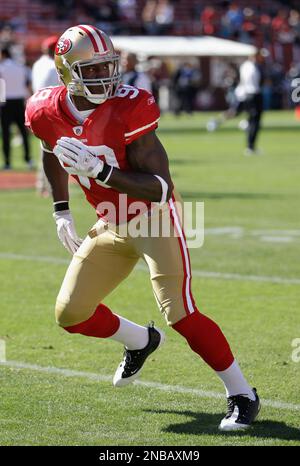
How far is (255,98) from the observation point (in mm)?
18422

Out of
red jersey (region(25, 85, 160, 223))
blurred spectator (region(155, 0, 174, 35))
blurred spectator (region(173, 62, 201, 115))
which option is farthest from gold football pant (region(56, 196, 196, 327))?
blurred spectator (region(155, 0, 174, 35))

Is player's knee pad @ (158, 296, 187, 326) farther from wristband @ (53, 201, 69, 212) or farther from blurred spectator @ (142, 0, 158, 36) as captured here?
blurred spectator @ (142, 0, 158, 36)

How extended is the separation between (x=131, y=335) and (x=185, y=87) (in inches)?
1175

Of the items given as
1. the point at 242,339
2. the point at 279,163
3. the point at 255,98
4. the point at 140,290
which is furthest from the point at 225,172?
the point at 242,339

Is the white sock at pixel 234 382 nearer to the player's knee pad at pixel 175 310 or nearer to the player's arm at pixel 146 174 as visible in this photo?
the player's knee pad at pixel 175 310

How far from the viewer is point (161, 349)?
5.93 metres

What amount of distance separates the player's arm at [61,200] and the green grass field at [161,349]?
728mm

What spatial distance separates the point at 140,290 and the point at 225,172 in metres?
8.44

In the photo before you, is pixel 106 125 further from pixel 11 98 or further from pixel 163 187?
pixel 11 98

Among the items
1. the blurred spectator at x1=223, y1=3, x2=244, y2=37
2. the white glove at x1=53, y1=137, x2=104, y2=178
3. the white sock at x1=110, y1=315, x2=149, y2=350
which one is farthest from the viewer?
the blurred spectator at x1=223, y1=3, x2=244, y2=37

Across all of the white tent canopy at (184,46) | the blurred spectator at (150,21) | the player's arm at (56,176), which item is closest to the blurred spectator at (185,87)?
the white tent canopy at (184,46)

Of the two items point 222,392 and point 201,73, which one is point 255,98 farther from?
point 201,73

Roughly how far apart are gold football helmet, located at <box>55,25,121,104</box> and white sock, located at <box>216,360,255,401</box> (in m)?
1.29

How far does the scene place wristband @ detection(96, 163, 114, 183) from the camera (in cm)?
426
